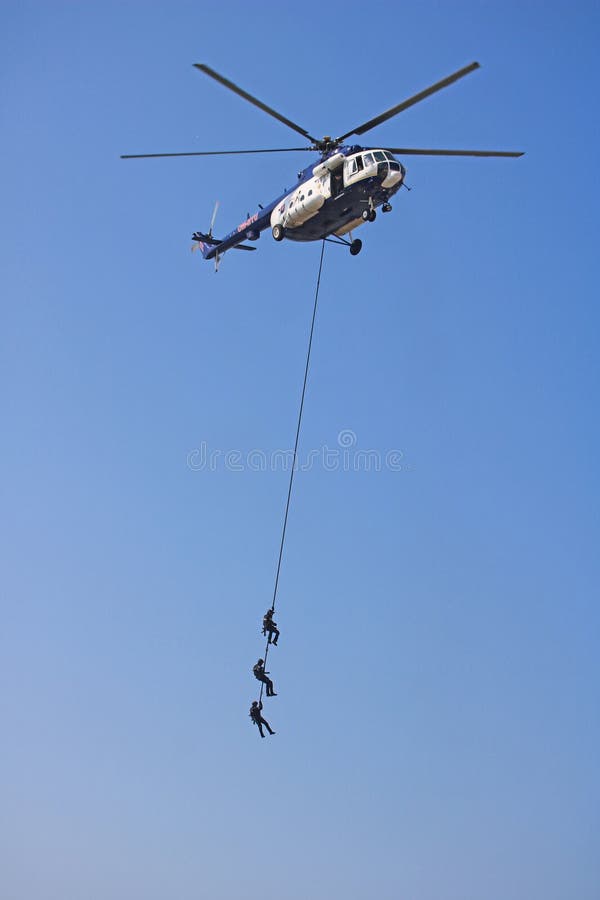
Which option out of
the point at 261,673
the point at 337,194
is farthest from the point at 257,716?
the point at 337,194

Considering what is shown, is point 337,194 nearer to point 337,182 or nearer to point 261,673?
point 337,182

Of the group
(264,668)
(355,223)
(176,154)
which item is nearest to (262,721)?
(264,668)

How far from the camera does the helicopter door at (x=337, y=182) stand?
29.5 m

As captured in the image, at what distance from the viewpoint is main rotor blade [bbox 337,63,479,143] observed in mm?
25953

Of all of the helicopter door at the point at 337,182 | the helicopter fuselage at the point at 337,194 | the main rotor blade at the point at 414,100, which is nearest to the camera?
the main rotor blade at the point at 414,100

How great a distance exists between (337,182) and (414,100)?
3220 millimetres

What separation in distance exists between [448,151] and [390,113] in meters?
2.32

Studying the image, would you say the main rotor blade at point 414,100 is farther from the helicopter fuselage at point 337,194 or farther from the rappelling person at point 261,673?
the rappelling person at point 261,673

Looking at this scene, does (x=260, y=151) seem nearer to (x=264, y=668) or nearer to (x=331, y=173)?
(x=331, y=173)

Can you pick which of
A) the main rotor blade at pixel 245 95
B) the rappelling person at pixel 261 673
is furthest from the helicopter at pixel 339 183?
the rappelling person at pixel 261 673

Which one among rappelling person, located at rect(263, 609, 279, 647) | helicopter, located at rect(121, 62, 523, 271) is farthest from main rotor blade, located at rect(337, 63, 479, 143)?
rappelling person, located at rect(263, 609, 279, 647)

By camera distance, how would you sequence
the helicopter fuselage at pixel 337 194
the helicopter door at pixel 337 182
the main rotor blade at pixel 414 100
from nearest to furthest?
1. the main rotor blade at pixel 414 100
2. the helicopter fuselage at pixel 337 194
3. the helicopter door at pixel 337 182

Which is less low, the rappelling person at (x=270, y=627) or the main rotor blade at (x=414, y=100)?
the main rotor blade at (x=414, y=100)

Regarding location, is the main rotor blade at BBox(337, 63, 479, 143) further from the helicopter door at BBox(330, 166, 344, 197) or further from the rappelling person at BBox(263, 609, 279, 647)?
the rappelling person at BBox(263, 609, 279, 647)
